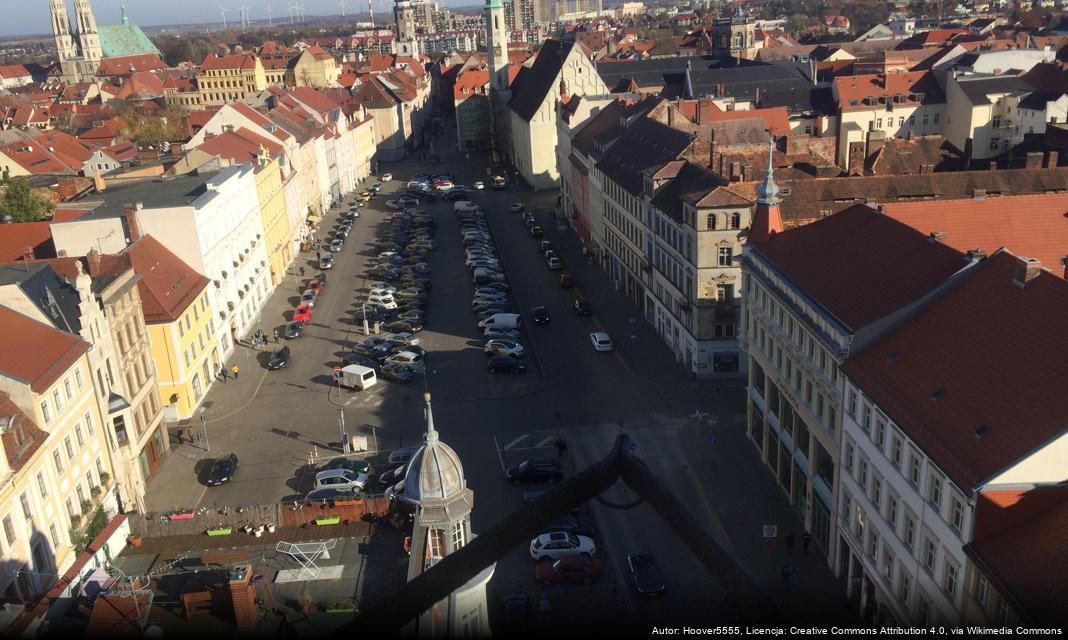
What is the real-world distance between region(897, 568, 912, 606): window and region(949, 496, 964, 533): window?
2998 millimetres

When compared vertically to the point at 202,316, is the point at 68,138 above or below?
above

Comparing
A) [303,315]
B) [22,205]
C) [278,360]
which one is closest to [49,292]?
[278,360]

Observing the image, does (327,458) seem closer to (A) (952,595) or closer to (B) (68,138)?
(A) (952,595)

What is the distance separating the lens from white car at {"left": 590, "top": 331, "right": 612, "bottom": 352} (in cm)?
4816

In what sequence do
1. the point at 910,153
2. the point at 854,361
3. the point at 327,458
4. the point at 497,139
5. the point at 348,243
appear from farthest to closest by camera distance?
the point at 497,139, the point at 348,243, the point at 910,153, the point at 327,458, the point at 854,361

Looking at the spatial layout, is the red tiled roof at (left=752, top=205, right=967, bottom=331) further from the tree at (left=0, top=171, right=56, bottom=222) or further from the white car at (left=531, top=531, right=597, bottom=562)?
the tree at (left=0, top=171, right=56, bottom=222)

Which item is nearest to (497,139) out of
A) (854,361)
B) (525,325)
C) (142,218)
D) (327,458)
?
(525,325)

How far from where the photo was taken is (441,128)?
149125 mm

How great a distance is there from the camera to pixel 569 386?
44375 millimetres

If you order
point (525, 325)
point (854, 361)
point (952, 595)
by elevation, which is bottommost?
point (525, 325)

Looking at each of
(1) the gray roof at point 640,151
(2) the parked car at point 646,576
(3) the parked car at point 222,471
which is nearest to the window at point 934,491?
(2) the parked car at point 646,576

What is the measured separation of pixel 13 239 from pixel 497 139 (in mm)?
75615

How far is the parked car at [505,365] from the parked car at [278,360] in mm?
11303

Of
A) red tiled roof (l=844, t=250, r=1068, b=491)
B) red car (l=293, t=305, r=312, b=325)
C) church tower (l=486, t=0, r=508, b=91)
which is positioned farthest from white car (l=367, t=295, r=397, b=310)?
church tower (l=486, t=0, r=508, b=91)
